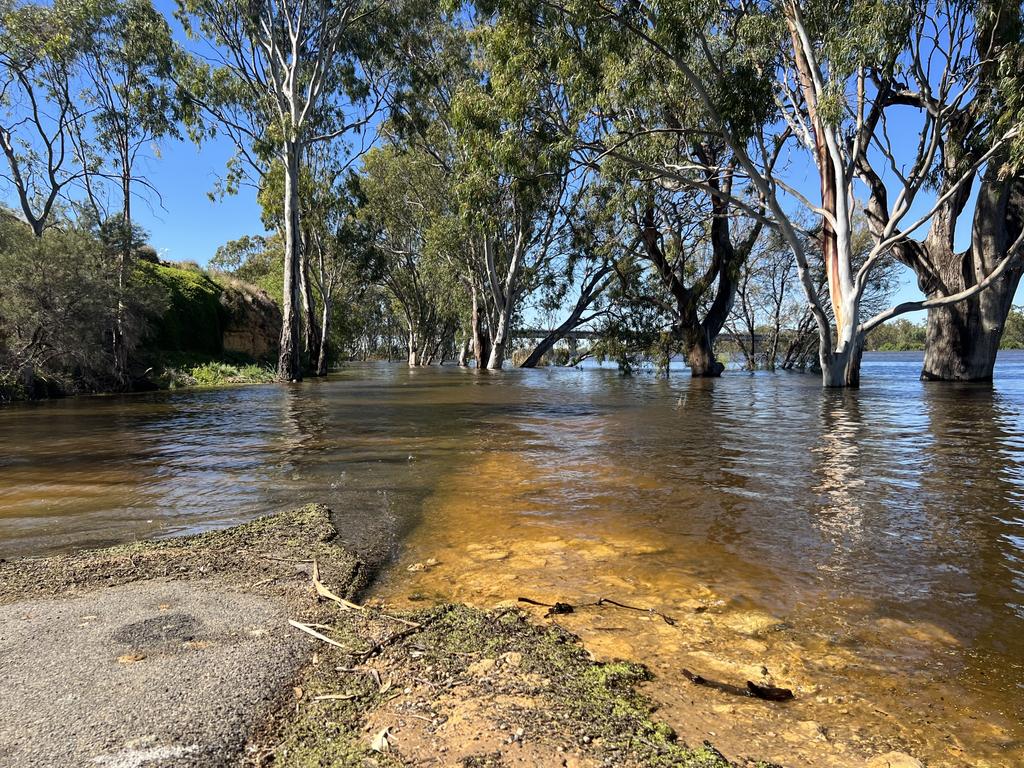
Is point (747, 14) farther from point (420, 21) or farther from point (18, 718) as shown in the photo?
point (18, 718)

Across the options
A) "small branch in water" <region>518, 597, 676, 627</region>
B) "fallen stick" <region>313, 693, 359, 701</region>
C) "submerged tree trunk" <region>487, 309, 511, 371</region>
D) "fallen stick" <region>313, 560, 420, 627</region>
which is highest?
"submerged tree trunk" <region>487, 309, 511, 371</region>

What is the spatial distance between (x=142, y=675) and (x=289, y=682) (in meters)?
0.49

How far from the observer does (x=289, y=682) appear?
1882 mm

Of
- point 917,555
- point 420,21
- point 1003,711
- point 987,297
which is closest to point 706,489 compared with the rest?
point 917,555

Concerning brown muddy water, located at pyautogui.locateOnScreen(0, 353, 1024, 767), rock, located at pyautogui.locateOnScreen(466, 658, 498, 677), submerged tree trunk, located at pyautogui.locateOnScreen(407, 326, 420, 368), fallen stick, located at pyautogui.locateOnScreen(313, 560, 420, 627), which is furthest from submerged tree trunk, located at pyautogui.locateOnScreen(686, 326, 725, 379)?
submerged tree trunk, located at pyautogui.locateOnScreen(407, 326, 420, 368)

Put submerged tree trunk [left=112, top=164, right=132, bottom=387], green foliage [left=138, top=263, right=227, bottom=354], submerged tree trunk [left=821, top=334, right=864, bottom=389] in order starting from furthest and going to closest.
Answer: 1. green foliage [left=138, top=263, right=227, bottom=354]
2. submerged tree trunk [left=821, top=334, right=864, bottom=389]
3. submerged tree trunk [left=112, top=164, right=132, bottom=387]

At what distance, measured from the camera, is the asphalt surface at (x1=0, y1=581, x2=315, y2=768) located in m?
1.52

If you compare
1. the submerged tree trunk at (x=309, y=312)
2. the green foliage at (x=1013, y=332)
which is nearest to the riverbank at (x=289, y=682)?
the submerged tree trunk at (x=309, y=312)

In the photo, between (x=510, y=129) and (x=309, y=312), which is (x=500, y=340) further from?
(x=510, y=129)

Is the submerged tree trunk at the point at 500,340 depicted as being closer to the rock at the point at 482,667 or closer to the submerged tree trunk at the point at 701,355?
the submerged tree trunk at the point at 701,355

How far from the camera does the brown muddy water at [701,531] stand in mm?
1920

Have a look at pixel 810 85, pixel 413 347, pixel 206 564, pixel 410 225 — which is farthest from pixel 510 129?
pixel 413 347

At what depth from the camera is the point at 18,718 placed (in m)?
1.63

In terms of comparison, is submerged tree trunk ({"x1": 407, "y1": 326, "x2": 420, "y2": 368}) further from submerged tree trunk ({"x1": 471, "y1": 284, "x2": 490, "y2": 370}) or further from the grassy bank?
the grassy bank
